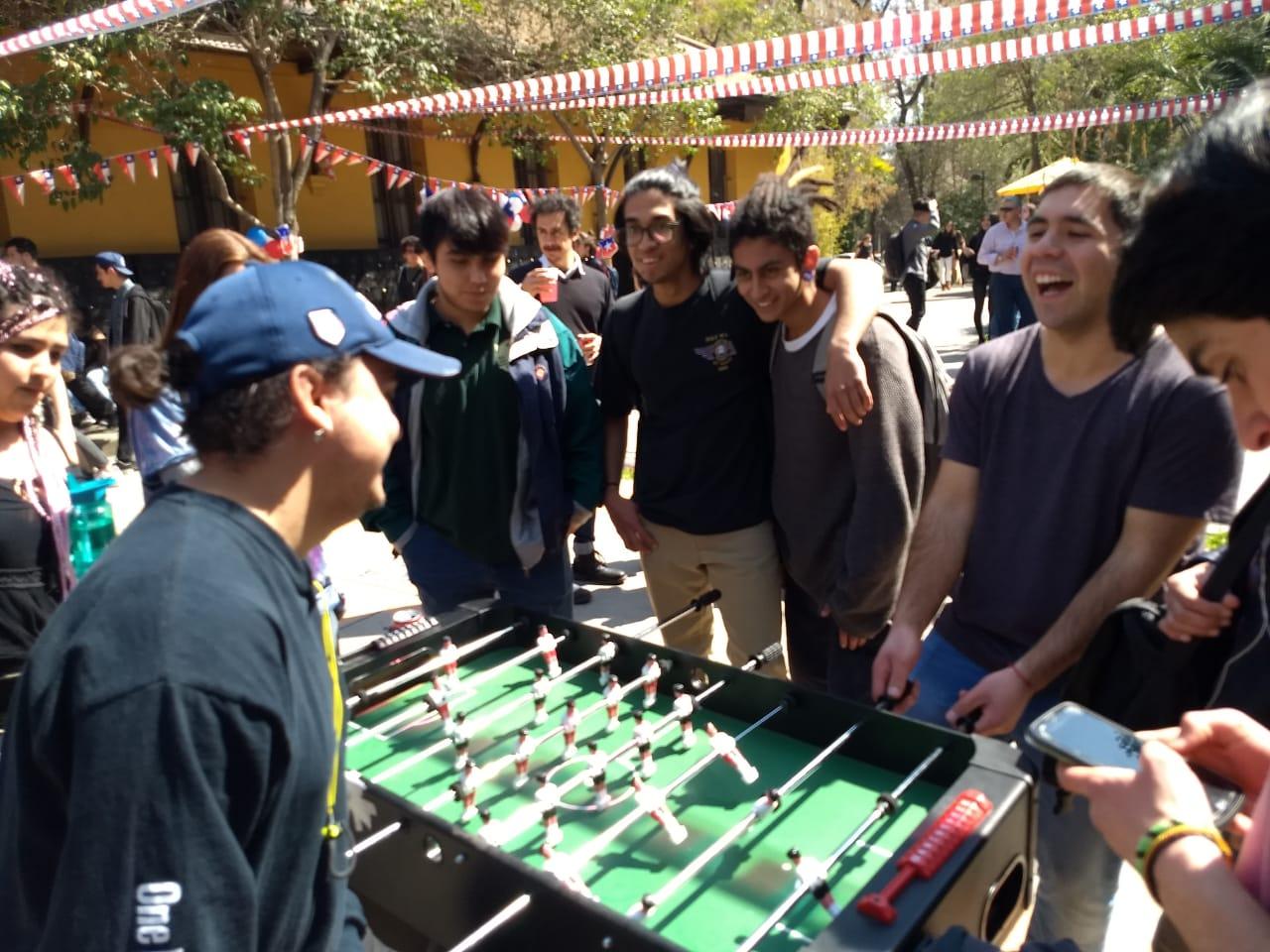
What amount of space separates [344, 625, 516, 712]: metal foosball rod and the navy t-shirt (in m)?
0.83

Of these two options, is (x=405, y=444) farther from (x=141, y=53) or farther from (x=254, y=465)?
(x=141, y=53)

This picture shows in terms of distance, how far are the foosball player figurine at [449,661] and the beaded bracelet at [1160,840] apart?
4.91 feet

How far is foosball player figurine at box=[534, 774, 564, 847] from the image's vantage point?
64.3 inches

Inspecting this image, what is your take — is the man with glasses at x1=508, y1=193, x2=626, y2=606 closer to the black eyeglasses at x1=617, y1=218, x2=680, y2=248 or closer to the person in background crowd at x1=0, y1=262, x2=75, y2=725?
the black eyeglasses at x1=617, y1=218, x2=680, y2=248

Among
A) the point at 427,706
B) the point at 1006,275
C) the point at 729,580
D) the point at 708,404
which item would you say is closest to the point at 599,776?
the point at 427,706

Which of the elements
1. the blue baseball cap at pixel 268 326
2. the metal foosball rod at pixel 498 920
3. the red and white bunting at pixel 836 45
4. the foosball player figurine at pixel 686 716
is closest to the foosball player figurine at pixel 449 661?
the foosball player figurine at pixel 686 716

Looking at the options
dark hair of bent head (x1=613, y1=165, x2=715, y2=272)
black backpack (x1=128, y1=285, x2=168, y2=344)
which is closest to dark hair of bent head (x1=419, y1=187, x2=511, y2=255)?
dark hair of bent head (x1=613, y1=165, x2=715, y2=272)

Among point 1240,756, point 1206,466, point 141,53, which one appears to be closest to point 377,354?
point 1240,756

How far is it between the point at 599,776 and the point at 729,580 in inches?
50.7

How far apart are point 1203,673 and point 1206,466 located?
463 mm

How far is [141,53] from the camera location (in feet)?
35.0

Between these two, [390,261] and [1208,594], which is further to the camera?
[390,261]

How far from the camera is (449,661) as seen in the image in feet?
7.25

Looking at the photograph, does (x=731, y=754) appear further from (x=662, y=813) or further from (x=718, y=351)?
(x=718, y=351)
